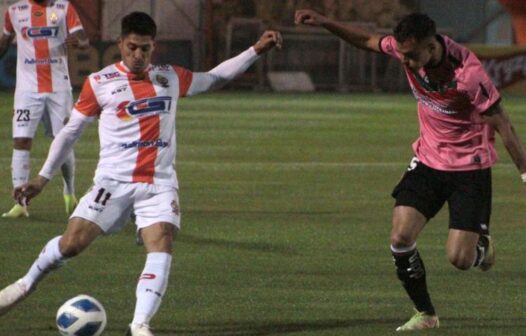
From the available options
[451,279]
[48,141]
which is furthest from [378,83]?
[451,279]

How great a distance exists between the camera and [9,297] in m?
8.87

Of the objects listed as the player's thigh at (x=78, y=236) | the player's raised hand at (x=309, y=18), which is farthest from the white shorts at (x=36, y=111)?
the player's thigh at (x=78, y=236)

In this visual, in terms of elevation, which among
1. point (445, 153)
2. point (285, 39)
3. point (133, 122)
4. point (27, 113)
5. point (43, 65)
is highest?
point (133, 122)

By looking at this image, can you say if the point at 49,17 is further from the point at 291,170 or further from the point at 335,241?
the point at 291,170

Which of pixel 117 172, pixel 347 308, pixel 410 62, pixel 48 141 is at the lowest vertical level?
pixel 48 141

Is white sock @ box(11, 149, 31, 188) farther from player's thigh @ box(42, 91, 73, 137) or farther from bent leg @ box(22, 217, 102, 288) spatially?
bent leg @ box(22, 217, 102, 288)

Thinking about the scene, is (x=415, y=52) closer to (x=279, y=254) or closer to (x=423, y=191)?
(x=423, y=191)

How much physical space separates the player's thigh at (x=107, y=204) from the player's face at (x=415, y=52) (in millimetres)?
1726

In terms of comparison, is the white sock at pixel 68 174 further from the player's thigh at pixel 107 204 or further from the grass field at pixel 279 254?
the player's thigh at pixel 107 204

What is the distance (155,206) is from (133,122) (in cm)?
50

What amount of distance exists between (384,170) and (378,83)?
21000mm

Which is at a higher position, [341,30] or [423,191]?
[341,30]

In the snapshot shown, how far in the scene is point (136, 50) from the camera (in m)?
8.84

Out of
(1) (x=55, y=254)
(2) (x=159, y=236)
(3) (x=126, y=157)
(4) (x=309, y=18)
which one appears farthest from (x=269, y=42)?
(1) (x=55, y=254)
